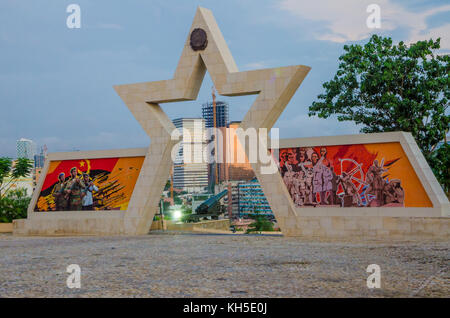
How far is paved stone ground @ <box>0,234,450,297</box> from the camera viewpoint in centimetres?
994

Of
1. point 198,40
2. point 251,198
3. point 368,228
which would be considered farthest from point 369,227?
point 251,198

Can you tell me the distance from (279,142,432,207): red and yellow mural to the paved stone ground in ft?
7.91

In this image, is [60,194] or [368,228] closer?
[368,228]

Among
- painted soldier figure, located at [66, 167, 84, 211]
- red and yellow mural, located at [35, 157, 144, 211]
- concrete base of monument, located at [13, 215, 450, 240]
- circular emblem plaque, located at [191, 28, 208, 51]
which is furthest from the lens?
painted soldier figure, located at [66, 167, 84, 211]

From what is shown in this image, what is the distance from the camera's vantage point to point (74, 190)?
82.1 feet

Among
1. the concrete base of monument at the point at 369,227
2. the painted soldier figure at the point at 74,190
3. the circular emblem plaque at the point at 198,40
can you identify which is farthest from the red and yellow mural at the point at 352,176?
the painted soldier figure at the point at 74,190

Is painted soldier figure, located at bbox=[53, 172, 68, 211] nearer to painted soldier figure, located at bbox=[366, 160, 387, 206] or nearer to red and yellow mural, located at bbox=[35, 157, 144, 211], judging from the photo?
red and yellow mural, located at bbox=[35, 157, 144, 211]

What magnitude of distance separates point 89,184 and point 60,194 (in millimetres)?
1561

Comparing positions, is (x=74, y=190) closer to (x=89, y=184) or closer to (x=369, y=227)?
(x=89, y=184)

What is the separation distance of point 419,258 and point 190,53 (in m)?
12.8

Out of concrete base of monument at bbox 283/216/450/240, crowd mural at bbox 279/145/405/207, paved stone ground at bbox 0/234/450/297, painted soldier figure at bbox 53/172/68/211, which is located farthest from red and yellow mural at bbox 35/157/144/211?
concrete base of monument at bbox 283/216/450/240

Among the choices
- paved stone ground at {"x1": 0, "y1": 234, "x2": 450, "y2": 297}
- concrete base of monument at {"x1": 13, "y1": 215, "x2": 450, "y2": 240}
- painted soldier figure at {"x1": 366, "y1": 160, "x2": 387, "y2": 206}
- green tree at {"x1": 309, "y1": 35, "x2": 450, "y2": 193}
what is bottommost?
paved stone ground at {"x1": 0, "y1": 234, "x2": 450, "y2": 297}

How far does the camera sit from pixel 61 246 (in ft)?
61.8

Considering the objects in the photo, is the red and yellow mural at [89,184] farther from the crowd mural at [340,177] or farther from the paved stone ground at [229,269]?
the crowd mural at [340,177]
